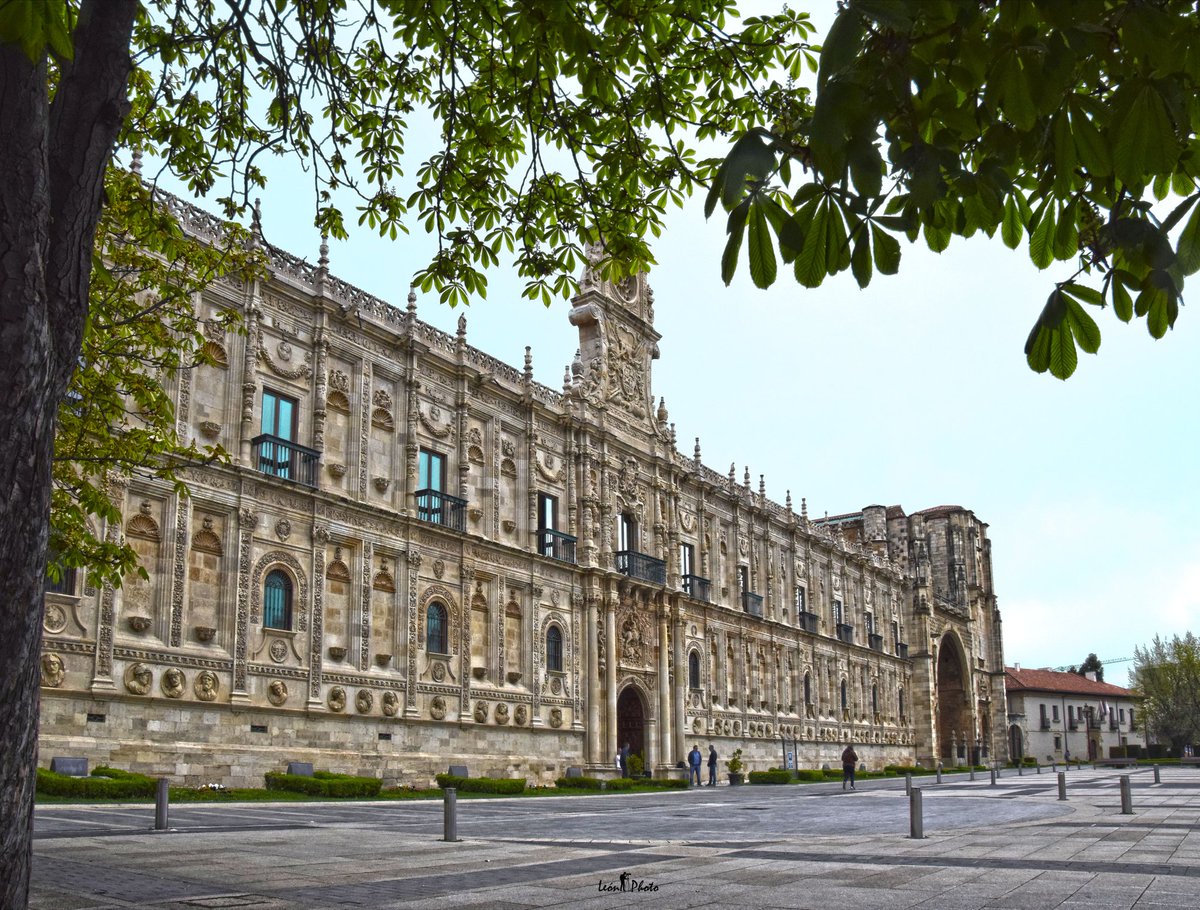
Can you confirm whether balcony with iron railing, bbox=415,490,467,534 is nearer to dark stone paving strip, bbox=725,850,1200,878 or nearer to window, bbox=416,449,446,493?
window, bbox=416,449,446,493

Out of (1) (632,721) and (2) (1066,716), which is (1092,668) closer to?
(2) (1066,716)

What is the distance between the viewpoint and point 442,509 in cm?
3072

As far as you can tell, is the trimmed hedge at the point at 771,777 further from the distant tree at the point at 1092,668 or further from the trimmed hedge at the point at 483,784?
the distant tree at the point at 1092,668

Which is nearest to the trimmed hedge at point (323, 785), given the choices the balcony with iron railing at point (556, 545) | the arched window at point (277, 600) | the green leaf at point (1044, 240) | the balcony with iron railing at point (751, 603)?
the arched window at point (277, 600)

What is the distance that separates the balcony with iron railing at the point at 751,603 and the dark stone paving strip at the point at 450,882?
36303 millimetres

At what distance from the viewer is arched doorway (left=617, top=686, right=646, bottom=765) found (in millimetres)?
38250

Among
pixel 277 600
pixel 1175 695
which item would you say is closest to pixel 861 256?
pixel 277 600

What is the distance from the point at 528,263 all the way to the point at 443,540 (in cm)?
2181

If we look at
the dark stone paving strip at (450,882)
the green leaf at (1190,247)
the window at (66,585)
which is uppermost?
the window at (66,585)

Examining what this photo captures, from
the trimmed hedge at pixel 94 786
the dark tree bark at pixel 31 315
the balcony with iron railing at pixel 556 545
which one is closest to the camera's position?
the dark tree bark at pixel 31 315

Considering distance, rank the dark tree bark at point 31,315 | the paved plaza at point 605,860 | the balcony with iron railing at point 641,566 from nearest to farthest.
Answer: the dark tree bark at point 31,315 < the paved plaza at point 605,860 < the balcony with iron railing at point 641,566

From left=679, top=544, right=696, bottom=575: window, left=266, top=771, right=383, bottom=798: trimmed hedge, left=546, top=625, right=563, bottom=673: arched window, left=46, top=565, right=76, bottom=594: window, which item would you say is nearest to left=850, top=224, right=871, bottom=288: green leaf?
left=46, top=565, right=76, bottom=594: window

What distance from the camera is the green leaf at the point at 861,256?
3453 millimetres

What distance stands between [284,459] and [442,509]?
19.1ft
